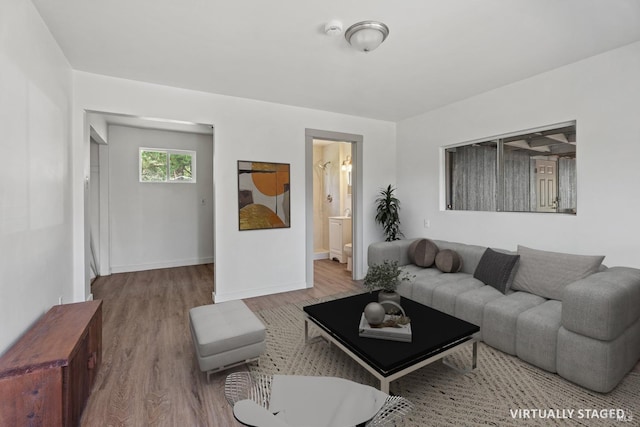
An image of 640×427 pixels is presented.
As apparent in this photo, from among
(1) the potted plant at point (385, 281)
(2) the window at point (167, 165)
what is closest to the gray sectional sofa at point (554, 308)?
(1) the potted plant at point (385, 281)

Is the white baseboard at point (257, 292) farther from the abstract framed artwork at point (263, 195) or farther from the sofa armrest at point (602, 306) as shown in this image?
the sofa armrest at point (602, 306)

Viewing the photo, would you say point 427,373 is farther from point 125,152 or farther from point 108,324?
point 125,152

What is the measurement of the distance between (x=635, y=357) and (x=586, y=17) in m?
2.65

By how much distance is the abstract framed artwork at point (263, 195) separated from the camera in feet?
13.5

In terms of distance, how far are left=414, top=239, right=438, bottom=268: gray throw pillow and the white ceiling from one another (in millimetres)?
2020

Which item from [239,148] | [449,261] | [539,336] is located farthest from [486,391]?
[239,148]

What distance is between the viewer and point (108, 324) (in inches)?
129

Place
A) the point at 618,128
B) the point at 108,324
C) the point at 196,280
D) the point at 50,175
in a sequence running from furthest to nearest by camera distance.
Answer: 1. the point at 196,280
2. the point at 108,324
3. the point at 618,128
4. the point at 50,175

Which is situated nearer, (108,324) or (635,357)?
(635,357)

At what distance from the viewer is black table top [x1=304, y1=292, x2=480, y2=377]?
6.14 ft

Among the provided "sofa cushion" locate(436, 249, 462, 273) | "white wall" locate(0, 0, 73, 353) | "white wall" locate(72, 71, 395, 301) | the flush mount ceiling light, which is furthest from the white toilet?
"white wall" locate(0, 0, 73, 353)

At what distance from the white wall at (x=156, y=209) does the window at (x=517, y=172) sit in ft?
15.7

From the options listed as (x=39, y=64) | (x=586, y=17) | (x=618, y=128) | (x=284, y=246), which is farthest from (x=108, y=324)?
(x=618, y=128)

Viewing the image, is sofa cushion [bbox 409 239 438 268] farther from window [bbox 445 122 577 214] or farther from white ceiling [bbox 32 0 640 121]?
white ceiling [bbox 32 0 640 121]
